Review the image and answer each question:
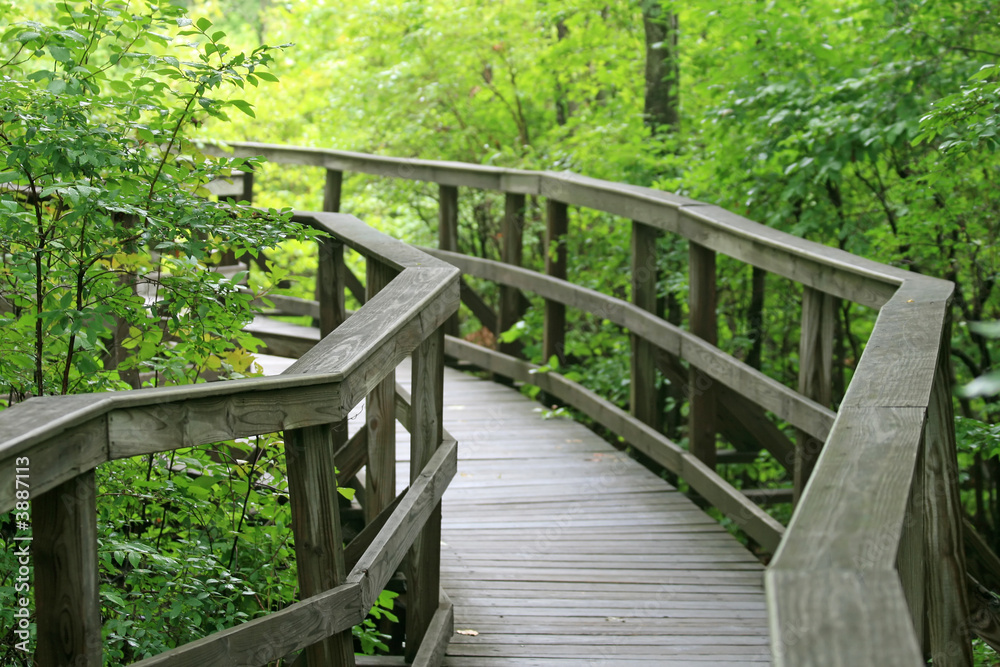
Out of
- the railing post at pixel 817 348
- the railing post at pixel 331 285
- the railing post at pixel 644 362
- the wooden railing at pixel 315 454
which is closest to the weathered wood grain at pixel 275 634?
the wooden railing at pixel 315 454

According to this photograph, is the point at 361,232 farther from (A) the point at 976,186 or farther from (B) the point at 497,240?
(B) the point at 497,240

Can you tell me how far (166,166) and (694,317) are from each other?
2793mm

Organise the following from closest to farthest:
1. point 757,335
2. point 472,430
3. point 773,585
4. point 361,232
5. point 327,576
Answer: point 773,585 → point 327,576 → point 361,232 → point 472,430 → point 757,335

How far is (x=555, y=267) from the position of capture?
6.09 m

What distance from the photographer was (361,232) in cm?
366

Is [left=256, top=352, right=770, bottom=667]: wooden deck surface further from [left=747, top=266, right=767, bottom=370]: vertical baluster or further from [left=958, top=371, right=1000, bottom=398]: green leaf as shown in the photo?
[left=958, top=371, right=1000, bottom=398]: green leaf

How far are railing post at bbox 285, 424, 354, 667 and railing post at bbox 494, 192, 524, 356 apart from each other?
4.15 m

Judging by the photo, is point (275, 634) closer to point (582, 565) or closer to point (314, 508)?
point (314, 508)

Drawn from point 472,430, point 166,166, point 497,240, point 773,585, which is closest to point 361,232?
point 166,166

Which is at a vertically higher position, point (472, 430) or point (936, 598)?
point (936, 598)

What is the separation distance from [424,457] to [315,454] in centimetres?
92

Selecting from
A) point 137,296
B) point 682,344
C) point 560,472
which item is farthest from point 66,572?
point 560,472

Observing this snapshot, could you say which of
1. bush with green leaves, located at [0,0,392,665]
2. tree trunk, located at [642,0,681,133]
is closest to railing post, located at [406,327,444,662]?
bush with green leaves, located at [0,0,392,665]

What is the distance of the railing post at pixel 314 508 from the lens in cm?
219
